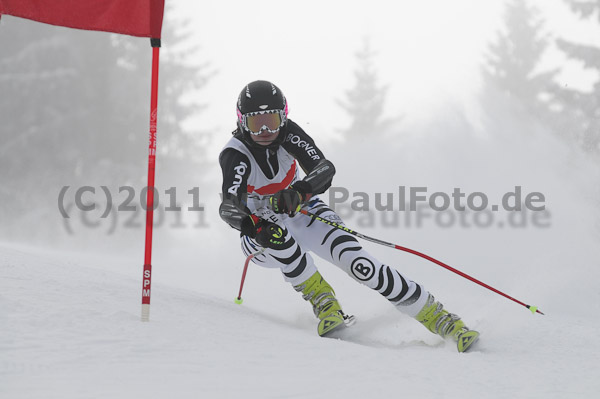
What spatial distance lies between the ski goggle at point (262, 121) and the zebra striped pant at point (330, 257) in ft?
2.33

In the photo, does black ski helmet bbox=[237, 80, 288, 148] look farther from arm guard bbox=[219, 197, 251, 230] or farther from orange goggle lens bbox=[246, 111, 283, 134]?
arm guard bbox=[219, 197, 251, 230]

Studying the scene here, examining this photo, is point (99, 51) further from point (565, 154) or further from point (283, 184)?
point (283, 184)

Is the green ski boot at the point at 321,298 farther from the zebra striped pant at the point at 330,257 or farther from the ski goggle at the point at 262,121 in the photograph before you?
the ski goggle at the point at 262,121

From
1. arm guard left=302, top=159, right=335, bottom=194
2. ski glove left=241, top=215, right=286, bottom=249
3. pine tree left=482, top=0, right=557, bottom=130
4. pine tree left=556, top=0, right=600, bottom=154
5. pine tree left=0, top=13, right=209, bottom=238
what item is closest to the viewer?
ski glove left=241, top=215, right=286, bottom=249

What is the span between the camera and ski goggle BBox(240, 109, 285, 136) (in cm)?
444

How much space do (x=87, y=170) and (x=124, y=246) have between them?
4.05m

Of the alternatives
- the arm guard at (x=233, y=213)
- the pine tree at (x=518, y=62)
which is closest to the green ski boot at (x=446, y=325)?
the arm guard at (x=233, y=213)

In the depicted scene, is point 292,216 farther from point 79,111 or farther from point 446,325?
point 79,111

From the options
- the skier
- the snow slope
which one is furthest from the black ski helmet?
the snow slope

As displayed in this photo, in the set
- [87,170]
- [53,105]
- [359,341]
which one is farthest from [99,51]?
[359,341]

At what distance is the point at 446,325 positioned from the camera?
3982 mm

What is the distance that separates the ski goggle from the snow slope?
1.44 meters

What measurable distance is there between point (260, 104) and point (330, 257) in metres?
1.34

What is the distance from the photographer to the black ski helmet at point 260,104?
14.6ft
